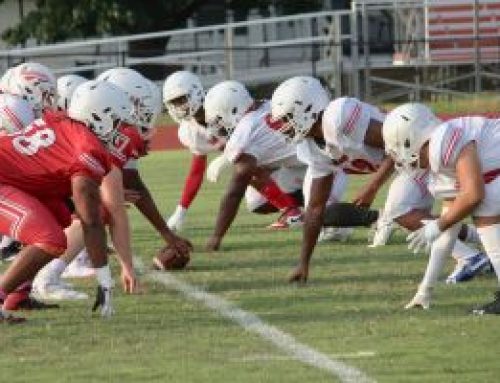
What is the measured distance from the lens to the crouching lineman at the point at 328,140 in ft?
33.6

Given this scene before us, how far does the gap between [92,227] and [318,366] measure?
1.80 metres

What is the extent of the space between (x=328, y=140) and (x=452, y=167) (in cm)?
204

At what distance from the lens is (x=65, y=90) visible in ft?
41.8

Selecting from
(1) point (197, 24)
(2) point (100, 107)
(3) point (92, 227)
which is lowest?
(1) point (197, 24)

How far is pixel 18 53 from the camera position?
29.1 m

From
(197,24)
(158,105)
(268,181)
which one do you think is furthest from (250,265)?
(197,24)

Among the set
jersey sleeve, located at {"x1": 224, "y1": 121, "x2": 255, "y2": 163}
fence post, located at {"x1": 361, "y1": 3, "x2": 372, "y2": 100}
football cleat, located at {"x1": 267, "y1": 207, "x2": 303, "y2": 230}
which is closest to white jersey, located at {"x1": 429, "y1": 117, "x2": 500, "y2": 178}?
jersey sleeve, located at {"x1": 224, "y1": 121, "x2": 255, "y2": 163}

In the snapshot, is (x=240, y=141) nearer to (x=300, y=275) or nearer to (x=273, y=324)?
(x=300, y=275)

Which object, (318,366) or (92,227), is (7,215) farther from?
(318,366)

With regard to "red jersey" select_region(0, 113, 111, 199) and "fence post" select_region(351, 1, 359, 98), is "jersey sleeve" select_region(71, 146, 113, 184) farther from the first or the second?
"fence post" select_region(351, 1, 359, 98)

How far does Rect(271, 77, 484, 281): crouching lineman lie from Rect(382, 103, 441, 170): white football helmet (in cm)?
141

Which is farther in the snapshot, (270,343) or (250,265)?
(250,265)

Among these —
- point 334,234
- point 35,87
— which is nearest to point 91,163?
point 35,87

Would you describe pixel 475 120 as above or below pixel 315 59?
above
